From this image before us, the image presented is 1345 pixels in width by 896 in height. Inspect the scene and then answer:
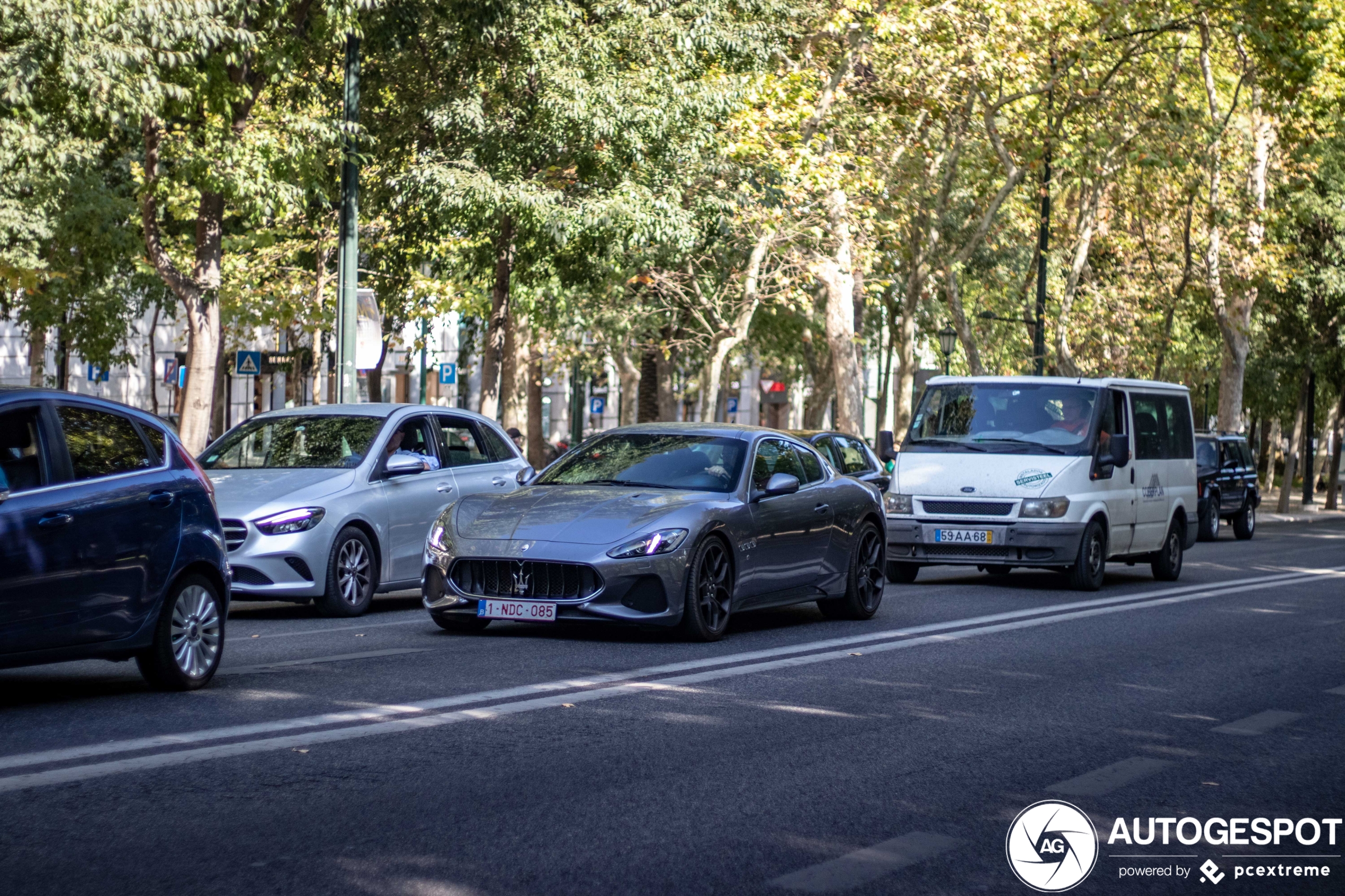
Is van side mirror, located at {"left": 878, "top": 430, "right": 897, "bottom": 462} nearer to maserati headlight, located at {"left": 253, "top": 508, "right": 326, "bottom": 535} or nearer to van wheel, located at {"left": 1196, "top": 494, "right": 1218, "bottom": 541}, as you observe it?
maserati headlight, located at {"left": 253, "top": 508, "right": 326, "bottom": 535}

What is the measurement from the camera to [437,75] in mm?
→ 23406

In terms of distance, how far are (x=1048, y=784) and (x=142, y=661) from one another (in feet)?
14.2

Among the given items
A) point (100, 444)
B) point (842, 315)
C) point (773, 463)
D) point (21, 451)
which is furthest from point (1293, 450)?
point (21, 451)

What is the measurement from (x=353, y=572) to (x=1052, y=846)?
8.36 m

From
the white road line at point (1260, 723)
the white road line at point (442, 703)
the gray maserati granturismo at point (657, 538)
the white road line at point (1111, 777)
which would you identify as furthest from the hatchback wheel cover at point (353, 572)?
the white road line at point (1111, 777)

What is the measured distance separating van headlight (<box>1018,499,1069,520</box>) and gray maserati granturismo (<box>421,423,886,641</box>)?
387 cm

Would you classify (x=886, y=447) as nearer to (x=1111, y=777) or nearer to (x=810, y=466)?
(x=810, y=466)

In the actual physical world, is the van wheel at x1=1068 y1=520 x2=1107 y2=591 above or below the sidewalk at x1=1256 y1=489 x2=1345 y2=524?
above

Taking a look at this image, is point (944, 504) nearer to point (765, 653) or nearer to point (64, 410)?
point (765, 653)

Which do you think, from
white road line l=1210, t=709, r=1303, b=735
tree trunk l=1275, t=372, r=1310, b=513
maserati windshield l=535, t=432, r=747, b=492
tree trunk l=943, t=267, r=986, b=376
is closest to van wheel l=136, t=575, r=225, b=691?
maserati windshield l=535, t=432, r=747, b=492

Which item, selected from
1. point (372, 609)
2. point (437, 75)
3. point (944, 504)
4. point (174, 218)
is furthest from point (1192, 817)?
point (174, 218)

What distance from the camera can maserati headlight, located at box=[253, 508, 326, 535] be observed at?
12.8m

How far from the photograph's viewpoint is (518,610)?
1098cm

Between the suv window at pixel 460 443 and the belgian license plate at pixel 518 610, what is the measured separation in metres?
3.93
